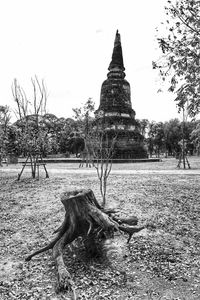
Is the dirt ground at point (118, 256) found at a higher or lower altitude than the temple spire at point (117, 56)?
lower

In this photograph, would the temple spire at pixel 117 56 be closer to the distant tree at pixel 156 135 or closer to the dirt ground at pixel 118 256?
the dirt ground at pixel 118 256

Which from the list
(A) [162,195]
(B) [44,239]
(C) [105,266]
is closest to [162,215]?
(A) [162,195]

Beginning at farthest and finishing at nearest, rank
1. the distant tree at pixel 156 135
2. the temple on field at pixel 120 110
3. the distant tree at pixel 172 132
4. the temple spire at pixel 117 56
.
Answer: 1. the distant tree at pixel 156 135
2. the distant tree at pixel 172 132
3. the temple spire at pixel 117 56
4. the temple on field at pixel 120 110

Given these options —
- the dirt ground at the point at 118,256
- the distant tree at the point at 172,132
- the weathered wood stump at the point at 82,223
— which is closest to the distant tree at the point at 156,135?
the distant tree at the point at 172,132

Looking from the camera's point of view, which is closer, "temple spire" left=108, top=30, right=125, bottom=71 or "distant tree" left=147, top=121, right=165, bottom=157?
"temple spire" left=108, top=30, right=125, bottom=71

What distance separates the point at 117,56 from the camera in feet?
115

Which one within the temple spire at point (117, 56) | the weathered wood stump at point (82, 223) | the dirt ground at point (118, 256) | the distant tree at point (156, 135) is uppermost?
the temple spire at point (117, 56)

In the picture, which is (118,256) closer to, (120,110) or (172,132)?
(120,110)

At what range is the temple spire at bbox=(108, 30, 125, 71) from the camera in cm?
3472

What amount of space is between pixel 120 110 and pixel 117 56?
889 centimetres

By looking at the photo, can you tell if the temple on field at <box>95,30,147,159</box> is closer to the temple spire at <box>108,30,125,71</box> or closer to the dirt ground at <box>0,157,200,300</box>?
the temple spire at <box>108,30,125,71</box>

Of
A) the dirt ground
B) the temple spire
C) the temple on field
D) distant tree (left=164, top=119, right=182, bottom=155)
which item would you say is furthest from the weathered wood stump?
distant tree (left=164, top=119, right=182, bottom=155)

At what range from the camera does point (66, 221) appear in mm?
5148

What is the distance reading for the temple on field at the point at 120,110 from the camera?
30.7 metres
